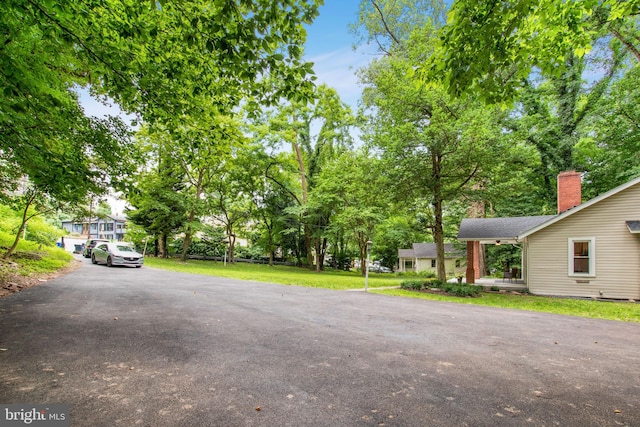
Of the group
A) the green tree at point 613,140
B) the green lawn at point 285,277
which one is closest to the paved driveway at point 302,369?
the green lawn at point 285,277

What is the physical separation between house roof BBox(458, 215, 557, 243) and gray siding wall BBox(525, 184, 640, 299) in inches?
71.7

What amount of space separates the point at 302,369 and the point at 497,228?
17611 millimetres

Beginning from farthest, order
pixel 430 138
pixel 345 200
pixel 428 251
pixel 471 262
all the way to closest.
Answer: pixel 428 251 < pixel 345 200 < pixel 471 262 < pixel 430 138

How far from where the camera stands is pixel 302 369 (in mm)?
3695

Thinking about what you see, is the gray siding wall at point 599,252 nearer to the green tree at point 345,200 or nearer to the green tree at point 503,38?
the green tree at point 345,200

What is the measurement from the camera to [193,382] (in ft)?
10.5

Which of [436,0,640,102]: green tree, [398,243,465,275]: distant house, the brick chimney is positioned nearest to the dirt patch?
[436,0,640,102]: green tree

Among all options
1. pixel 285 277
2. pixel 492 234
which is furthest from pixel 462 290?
pixel 285 277

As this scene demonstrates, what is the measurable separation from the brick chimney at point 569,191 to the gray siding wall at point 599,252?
2.24 m

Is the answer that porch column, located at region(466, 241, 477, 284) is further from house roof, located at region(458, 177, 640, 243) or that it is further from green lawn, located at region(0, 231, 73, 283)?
green lawn, located at region(0, 231, 73, 283)

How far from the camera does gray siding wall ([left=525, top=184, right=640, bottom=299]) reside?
43.1 ft

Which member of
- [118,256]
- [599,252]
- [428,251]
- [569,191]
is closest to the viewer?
[599,252]

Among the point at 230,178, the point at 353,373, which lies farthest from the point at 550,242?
the point at 230,178

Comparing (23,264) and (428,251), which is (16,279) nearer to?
(23,264)
